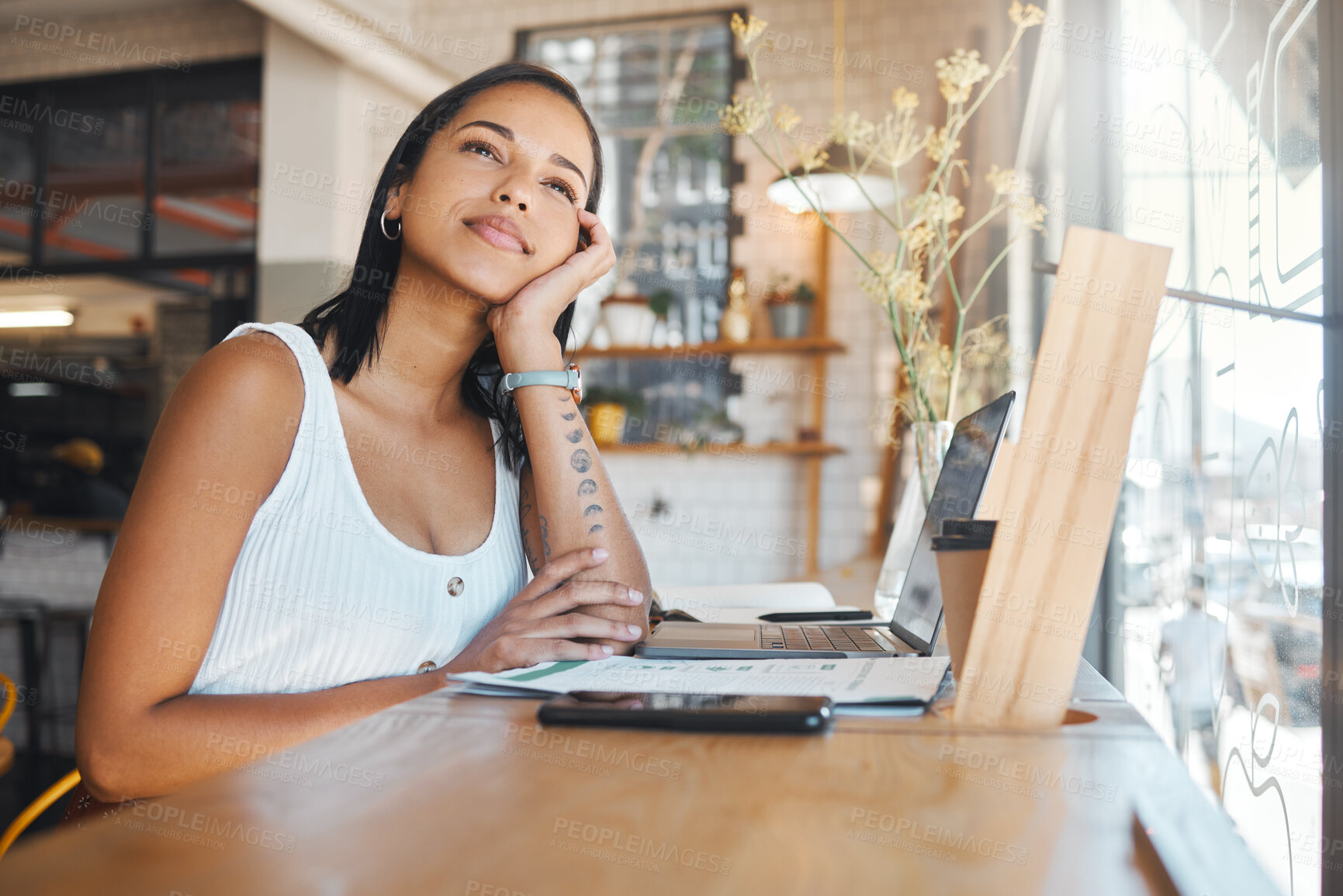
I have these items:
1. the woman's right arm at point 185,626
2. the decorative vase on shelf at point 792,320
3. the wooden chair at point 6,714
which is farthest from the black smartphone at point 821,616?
the decorative vase on shelf at point 792,320

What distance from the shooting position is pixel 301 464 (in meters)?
1.16

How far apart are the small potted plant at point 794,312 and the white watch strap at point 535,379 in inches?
125

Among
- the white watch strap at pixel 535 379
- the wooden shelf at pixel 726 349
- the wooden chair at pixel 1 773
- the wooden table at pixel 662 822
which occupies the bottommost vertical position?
the wooden chair at pixel 1 773

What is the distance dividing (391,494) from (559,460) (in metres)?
0.24

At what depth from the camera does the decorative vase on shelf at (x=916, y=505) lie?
145 centimetres

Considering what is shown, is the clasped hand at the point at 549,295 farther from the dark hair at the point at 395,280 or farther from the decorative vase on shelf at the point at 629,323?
the decorative vase on shelf at the point at 629,323

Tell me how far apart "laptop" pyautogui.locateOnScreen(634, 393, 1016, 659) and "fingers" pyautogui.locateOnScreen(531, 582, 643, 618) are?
56mm

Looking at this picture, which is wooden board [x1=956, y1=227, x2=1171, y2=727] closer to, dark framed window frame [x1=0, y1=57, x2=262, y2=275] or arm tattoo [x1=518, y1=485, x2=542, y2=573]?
arm tattoo [x1=518, y1=485, x2=542, y2=573]

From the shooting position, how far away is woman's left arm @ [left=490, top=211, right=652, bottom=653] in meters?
1.22

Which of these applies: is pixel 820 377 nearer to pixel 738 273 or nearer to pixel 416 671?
pixel 738 273

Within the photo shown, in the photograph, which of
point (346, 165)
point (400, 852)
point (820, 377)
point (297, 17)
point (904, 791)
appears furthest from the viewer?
point (346, 165)

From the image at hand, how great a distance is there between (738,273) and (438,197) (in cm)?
339

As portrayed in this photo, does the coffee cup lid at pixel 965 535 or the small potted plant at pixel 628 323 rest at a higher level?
the small potted plant at pixel 628 323

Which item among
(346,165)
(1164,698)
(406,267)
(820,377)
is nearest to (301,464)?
(406,267)
